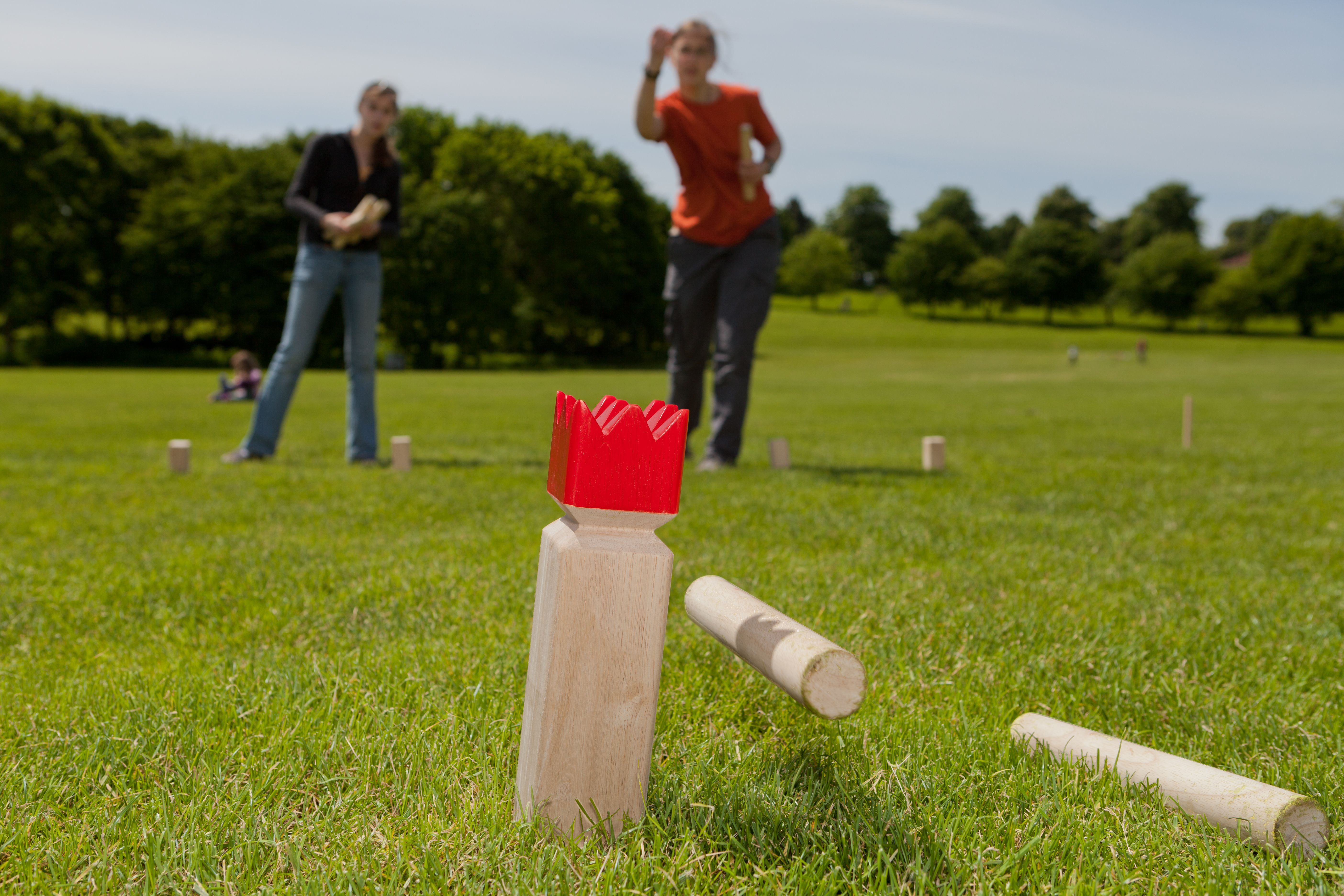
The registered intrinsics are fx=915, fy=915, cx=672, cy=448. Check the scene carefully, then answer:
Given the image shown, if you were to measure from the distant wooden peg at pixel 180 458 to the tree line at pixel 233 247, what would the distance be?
113ft

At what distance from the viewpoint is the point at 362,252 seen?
6.86 m

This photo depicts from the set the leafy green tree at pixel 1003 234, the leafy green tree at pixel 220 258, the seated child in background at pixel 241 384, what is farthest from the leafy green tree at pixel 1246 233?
the seated child in background at pixel 241 384

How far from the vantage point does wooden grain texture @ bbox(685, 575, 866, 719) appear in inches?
57.1

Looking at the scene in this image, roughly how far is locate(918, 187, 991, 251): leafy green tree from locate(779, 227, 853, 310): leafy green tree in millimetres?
21971

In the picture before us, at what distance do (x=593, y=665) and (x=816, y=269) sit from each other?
106681 millimetres

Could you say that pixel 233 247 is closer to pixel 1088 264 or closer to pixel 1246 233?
pixel 1088 264

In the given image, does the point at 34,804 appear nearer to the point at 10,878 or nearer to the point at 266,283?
the point at 10,878

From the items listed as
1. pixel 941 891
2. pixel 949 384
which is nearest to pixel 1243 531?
pixel 941 891

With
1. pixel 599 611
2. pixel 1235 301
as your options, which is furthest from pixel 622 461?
pixel 1235 301

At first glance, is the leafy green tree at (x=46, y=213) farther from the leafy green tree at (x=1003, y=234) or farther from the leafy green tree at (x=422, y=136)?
the leafy green tree at (x=1003, y=234)

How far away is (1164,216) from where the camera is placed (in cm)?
11962

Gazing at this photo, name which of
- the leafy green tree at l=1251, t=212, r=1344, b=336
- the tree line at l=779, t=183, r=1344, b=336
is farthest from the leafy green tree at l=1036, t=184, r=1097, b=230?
the leafy green tree at l=1251, t=212, r=1344, b=336

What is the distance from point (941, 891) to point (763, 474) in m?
5.05

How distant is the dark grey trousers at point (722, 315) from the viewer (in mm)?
6516
